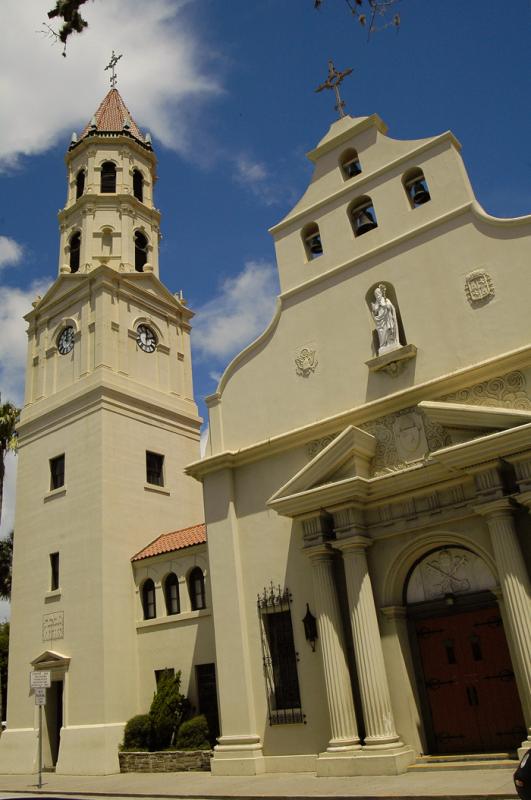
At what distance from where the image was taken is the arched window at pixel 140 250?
100 ft

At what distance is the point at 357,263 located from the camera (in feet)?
56.4

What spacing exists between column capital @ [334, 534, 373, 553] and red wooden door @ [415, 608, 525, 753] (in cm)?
205

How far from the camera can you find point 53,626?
22766mm

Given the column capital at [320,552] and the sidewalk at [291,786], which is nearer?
the sidewalk at [291,786]

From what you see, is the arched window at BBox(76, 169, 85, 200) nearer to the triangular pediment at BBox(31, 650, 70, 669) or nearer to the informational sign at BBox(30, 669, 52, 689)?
the triangular pediment at BBox(31, 650, 70, 669)

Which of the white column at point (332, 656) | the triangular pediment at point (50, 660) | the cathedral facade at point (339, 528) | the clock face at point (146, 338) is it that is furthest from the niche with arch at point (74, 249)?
the white column at point (332, 656)

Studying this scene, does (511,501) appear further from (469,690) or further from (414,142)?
(414,142)

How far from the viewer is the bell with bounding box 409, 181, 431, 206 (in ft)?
56.3

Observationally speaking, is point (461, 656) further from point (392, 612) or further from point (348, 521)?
point (348, 521)

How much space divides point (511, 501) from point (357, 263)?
7341 millimetres

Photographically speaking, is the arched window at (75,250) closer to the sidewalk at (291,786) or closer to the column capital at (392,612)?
the sidewalk at (291,786)

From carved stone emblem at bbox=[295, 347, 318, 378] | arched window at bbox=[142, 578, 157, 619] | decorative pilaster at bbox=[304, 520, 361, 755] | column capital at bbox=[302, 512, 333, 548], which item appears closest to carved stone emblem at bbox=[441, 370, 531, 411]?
column capital at bbox=[302, 512, 333, 548]

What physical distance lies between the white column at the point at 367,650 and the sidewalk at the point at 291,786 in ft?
3.02

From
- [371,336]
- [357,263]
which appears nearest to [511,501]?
[371,336]
